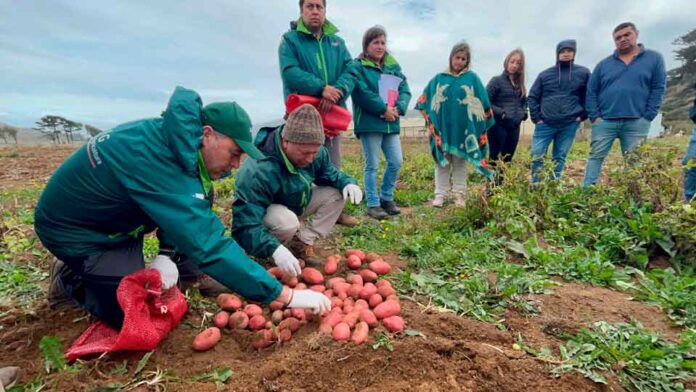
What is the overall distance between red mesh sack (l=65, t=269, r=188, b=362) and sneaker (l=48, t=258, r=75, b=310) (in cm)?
38

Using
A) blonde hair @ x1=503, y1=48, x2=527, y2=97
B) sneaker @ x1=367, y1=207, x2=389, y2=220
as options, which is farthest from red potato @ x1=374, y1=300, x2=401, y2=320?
blonde hair @ x1=503, y1=48, x2=527, y2=97

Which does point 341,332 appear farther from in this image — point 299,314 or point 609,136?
point 609,136

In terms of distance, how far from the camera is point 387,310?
6.63 ft

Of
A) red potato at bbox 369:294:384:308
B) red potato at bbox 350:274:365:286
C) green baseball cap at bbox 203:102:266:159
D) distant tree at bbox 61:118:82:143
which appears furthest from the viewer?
distant tree at bbox 61:118:82:143

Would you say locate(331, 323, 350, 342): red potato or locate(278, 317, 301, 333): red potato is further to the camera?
locate(278, 317, 301, 333): red potato

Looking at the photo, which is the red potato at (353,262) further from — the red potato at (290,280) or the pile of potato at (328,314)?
the red potato at (290,280)

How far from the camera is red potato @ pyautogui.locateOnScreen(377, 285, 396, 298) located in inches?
88.4

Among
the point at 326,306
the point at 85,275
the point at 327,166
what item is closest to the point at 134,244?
the point at 85,275

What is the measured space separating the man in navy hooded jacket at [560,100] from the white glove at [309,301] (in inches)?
125

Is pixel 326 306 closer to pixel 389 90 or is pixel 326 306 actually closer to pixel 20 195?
pixel 389 90

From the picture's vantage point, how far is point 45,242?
1.89 meters

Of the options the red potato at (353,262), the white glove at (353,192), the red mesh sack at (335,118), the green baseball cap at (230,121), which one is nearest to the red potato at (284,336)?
the red potato at (353,262)

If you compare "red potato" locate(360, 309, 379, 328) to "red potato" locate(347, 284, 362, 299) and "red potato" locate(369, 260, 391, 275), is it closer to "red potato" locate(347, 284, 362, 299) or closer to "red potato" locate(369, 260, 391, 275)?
"red potato" locate(347, 284, 362, 299)

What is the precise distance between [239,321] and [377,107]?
8.52 feet
